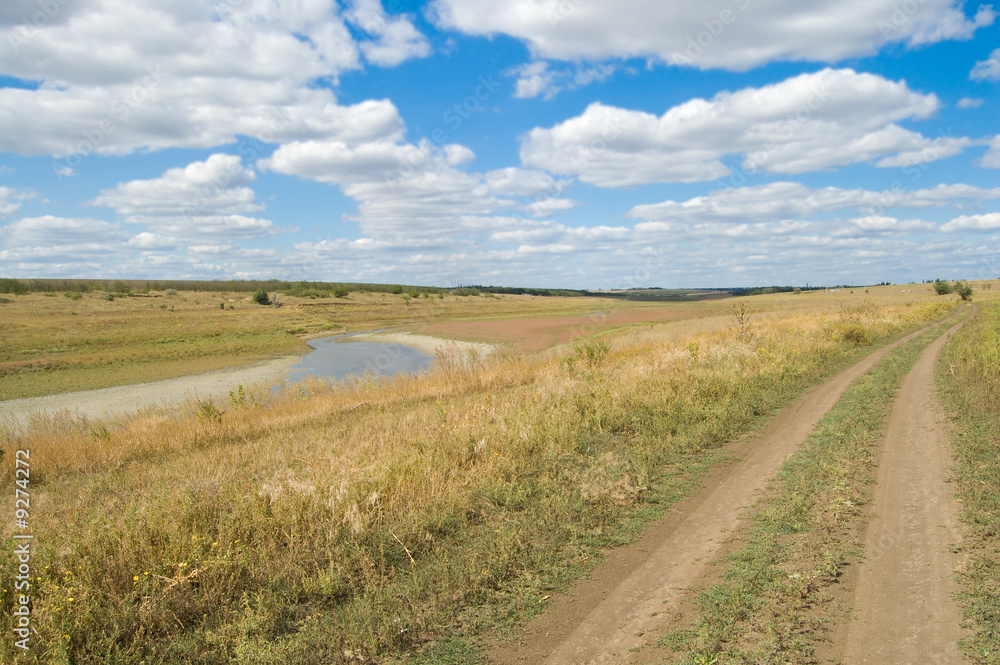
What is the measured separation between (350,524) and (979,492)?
23.6 feet

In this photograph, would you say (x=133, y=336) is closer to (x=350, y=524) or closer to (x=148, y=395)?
(x=148, y=395)

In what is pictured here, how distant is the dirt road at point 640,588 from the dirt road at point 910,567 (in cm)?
129

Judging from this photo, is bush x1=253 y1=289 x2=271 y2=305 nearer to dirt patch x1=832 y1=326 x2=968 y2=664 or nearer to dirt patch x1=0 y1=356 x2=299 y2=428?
dirt patch x1=0 y1=356 x2=299 y2=428

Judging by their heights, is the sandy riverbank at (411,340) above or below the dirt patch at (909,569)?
below

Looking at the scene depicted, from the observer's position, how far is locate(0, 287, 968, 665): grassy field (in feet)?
14.6

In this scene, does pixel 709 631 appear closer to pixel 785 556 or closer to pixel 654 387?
pixel 785 556

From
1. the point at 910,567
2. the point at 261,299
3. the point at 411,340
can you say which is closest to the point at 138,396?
the point at 411,340

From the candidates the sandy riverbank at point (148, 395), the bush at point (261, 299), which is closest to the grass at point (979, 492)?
the sandy riverbank at point (148, 395)

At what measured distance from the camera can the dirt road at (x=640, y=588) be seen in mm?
4223

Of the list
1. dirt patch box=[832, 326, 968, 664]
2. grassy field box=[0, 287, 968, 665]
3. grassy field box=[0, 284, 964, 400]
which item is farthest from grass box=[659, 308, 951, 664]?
grassy field box=[0, 284, 964, 400]

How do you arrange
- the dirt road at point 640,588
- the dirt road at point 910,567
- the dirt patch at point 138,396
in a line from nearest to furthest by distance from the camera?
the dirt road at point 910,567
the dirt road at point 640,588
the dirt patch at point 138,396

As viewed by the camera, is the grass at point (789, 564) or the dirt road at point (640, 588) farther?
the dirt road at point (640, 588)

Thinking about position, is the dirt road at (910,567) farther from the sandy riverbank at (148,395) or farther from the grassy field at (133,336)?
→ the grassy field at (133,336)

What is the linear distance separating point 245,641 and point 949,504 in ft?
23.8
